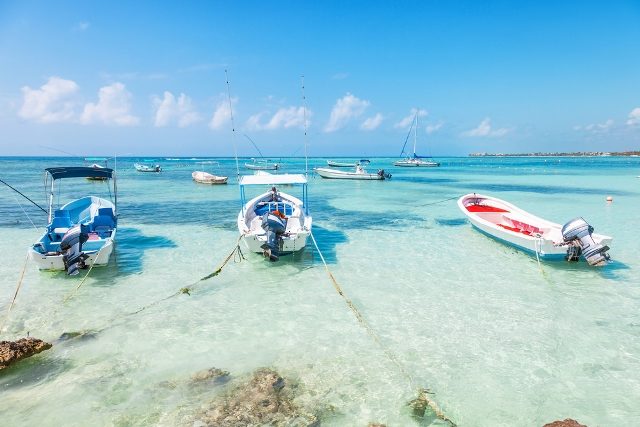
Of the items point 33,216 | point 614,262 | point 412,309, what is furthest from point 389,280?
point 33,216

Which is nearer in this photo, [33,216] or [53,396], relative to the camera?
[53,396]

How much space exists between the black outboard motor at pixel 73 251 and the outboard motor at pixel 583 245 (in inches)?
571

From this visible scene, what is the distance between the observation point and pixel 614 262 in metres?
12.3

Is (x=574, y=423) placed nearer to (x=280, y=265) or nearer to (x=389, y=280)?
(x=389, y=280)

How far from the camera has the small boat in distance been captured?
1130cm

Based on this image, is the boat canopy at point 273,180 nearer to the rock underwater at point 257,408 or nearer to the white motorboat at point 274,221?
the white motorboat at point 274,221

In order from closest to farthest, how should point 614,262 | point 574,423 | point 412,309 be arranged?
point 574,423 → point 412,309 → point 614,262

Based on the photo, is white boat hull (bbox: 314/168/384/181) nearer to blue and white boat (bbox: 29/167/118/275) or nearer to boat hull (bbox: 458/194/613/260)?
boat hull (bbox: 458/194/613/260)

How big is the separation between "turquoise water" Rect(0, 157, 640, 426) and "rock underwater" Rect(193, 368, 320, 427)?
24cm

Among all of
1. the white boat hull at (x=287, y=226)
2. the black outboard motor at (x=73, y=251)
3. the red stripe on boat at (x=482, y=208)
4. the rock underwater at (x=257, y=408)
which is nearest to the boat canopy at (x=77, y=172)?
the black outboard motor at (x=73, y=251)

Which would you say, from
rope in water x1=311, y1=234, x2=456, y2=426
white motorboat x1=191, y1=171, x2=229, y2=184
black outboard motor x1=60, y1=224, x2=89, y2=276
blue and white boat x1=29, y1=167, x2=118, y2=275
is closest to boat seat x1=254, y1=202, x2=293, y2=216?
blue and white boat x1=29, y1=167, x2=118, y2=275

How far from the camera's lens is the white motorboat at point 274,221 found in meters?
11.8

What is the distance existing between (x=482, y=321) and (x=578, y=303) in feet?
9.51

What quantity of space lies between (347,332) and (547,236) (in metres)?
9.54
